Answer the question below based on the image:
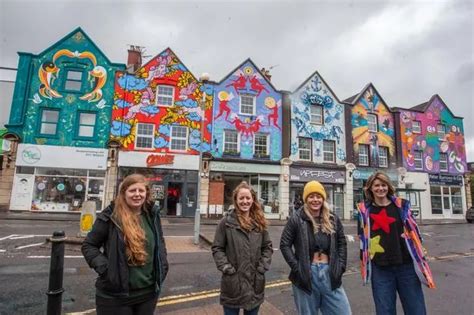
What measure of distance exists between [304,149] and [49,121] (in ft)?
58.5

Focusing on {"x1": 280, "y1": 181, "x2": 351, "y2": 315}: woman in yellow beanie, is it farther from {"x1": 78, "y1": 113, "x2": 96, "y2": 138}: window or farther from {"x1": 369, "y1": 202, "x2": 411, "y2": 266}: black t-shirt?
{"x1": 78, "y1": 113, "x2": 96, "y2": 138}: window

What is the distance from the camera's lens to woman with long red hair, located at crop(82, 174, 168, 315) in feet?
8.39

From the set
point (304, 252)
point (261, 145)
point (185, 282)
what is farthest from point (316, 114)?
point (304, 252)

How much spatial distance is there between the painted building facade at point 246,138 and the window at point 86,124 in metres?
8.04

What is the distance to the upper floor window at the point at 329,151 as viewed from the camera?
78.7 ft

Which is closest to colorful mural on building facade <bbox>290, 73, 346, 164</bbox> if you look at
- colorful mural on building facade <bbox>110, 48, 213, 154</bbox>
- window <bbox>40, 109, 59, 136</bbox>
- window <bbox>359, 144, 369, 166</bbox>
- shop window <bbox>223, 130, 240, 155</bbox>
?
window <bbox>359, 144, 369, 166</bbox>

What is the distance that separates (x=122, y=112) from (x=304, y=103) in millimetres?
13694

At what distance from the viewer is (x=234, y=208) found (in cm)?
338

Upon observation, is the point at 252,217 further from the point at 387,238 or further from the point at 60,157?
the point at 60,157

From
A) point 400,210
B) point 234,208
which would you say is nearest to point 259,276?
point 234,208

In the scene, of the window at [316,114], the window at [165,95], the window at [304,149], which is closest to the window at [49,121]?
the window at [165,95]

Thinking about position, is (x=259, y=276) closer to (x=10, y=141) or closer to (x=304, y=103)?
(x=10, y=141)

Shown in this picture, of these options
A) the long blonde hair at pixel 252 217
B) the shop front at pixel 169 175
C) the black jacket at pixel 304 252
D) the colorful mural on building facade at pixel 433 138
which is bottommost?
the black jacket at pixel 304 252

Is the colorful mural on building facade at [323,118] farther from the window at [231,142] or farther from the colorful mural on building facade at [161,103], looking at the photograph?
the colorful mural on building facade at [161,103]
